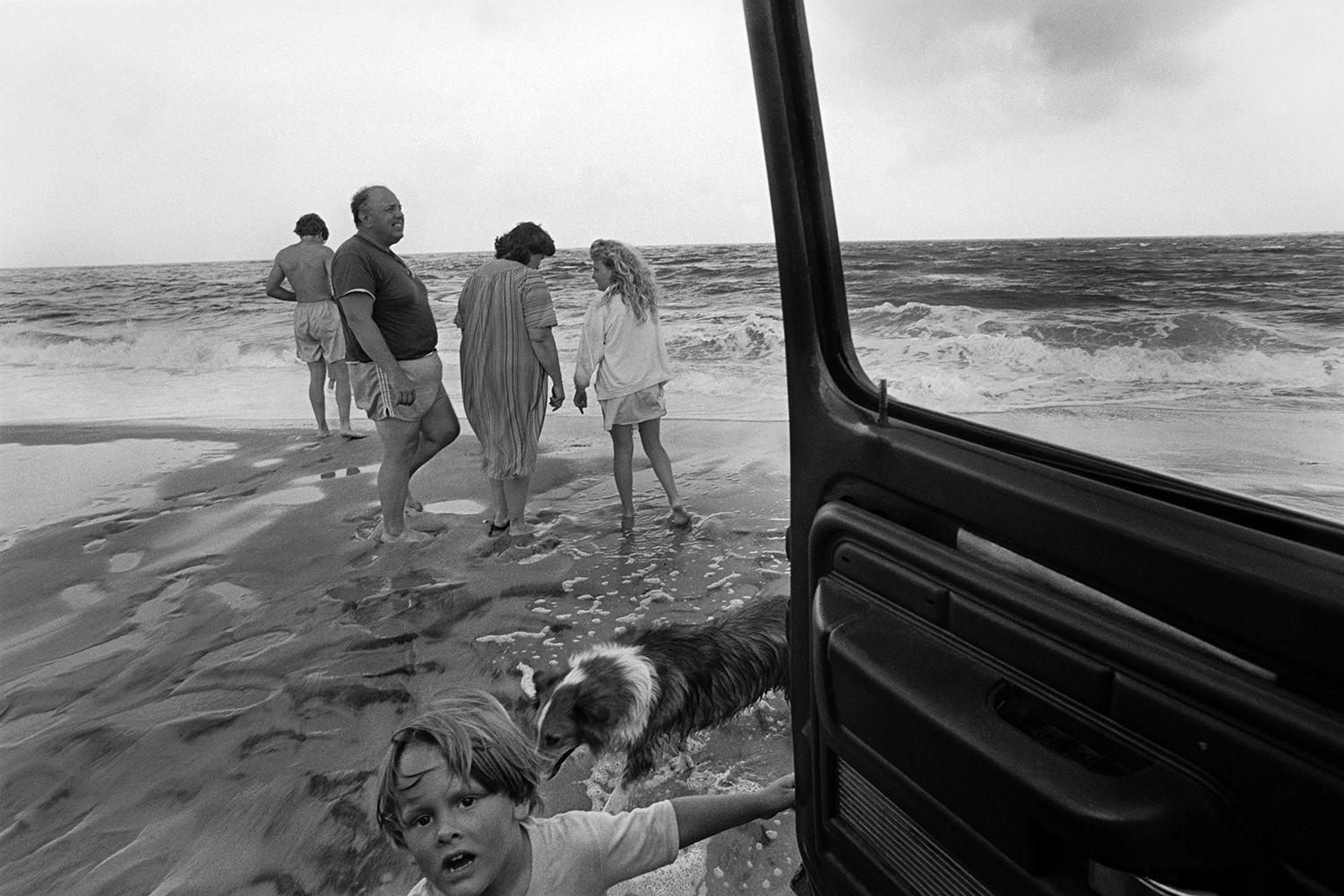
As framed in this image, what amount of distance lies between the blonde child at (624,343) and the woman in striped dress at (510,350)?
21cm

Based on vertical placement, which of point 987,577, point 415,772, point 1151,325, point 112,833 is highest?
point 1151,325

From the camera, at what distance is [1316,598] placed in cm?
78

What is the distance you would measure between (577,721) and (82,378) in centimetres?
1502

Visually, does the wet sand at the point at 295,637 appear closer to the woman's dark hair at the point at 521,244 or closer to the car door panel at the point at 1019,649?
the car door panel at the point at 1019,649

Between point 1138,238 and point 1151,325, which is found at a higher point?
point 1138,238

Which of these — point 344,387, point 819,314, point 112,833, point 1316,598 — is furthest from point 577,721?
point 344,387

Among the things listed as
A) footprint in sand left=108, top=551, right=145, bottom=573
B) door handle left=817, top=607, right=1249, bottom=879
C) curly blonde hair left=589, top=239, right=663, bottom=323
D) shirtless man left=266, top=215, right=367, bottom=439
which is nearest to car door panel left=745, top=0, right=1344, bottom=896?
door handle left=817, top=607, right=1249, bottom=879

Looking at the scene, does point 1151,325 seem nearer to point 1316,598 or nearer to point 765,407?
point 1316,598

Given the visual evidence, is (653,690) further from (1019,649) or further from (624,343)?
(624,343)

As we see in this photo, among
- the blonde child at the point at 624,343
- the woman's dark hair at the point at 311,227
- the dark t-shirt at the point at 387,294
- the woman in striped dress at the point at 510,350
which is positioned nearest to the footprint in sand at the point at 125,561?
the dark t-shirt at the point at 387,294

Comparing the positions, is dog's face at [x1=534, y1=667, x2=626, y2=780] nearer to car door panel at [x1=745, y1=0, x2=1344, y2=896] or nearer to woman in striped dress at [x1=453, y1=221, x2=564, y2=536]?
car door panel at [x1=745, y1=0, x2=1344, y2=896]

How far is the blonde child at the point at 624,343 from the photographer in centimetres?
459

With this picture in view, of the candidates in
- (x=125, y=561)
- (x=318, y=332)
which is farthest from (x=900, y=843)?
(x=318, y=332)

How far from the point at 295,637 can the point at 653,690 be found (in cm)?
187
